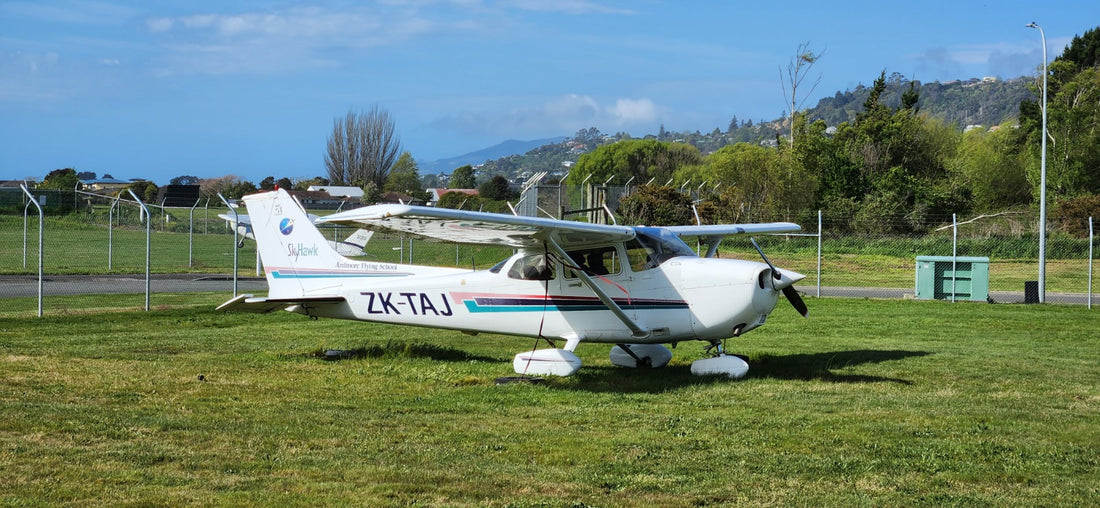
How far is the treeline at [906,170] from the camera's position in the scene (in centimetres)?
4228

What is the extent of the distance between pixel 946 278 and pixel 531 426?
57.7 feet

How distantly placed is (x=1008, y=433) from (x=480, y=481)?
14.6 ft

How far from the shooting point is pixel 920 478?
6281 millimetres

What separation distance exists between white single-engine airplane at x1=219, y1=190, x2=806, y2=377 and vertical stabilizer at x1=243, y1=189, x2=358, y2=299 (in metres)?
0.02

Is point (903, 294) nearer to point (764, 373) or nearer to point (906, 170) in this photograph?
point (764, 373)

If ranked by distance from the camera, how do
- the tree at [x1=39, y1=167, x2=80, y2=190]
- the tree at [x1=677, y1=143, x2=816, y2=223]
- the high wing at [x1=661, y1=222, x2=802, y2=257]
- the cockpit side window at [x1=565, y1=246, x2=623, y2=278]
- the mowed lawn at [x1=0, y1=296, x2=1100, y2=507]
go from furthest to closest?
the tree at [x1=39, y1=167, x2=80, y2=190] < the tree at [x1=677, y1=143, x2=816, y2=223] < the high wing at [x1=661, y1=222, x2=802, y2=257] < the cockpit side window at [x1=565, y1=246, x2=623, y2=278] < the mowed lawn at [x1=0, y1=296, x2=1100, y2=507]

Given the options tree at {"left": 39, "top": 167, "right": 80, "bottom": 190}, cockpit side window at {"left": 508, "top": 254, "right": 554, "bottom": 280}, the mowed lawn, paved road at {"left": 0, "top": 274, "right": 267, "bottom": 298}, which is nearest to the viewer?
the mowed lawn

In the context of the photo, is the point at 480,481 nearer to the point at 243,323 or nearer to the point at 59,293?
the point at 243,323

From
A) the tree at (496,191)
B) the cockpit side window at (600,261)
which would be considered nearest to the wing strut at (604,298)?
the cockpit side window at (600,261)

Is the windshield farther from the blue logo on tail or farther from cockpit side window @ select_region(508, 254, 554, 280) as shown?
the blue logo on tail

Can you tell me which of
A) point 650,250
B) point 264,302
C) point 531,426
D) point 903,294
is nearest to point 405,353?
point 264,302

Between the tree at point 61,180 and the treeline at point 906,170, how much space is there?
50985 millimetres

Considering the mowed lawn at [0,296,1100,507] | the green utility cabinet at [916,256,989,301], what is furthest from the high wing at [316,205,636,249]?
the green utility cabinet at [916,256,989,301]

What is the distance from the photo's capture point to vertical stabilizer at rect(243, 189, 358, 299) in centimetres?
1315
